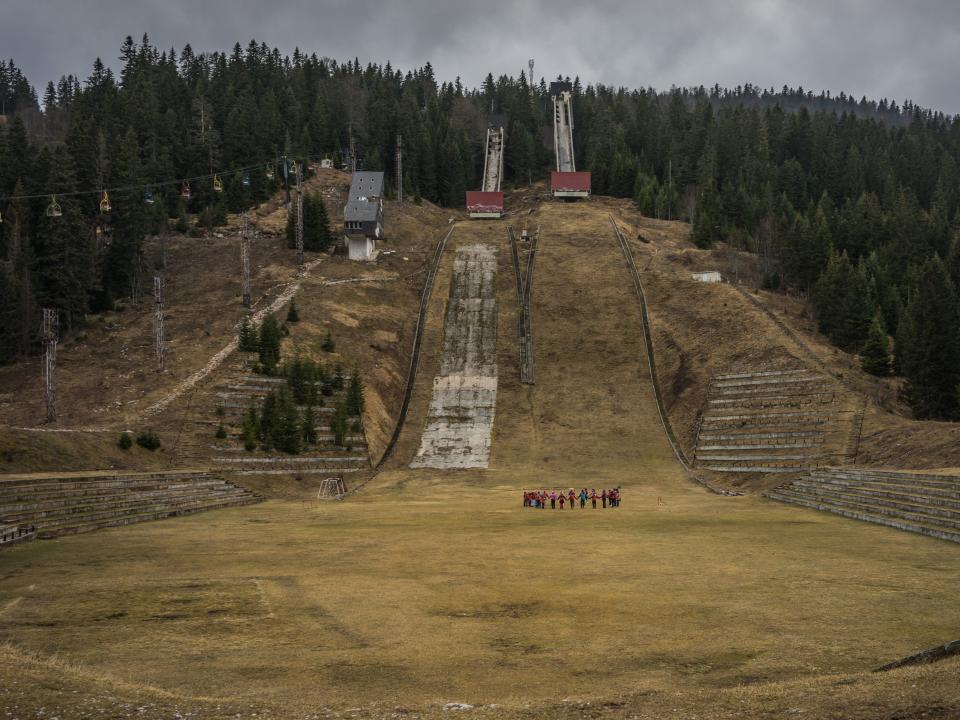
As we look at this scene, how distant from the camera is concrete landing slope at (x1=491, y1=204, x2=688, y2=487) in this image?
63.9 m

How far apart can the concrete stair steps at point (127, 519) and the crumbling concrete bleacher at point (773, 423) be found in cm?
3148

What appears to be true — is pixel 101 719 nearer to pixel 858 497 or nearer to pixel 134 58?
pixel 858 497

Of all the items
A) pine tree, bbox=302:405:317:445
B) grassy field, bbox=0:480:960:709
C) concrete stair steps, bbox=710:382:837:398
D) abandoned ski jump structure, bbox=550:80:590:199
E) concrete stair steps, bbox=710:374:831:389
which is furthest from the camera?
abandoned ski jump structure, bbox=550:80:590:199

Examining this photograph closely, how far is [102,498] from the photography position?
40250mm

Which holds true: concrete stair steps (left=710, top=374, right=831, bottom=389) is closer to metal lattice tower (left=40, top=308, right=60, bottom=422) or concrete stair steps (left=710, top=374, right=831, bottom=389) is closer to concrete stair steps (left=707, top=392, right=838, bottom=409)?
concrete stair steps (left=707, top=392, right=838, bottom=409)

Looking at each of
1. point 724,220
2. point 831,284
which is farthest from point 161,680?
point 724,220

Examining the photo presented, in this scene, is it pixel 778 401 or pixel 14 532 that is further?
pixel 778 401

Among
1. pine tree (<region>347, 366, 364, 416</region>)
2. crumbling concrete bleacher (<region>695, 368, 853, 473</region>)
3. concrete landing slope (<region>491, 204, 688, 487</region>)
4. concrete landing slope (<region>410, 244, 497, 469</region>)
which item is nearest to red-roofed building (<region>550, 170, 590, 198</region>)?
concrete landing slope (<region>491, 204, 688, 487</region>)

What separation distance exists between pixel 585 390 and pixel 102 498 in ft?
144

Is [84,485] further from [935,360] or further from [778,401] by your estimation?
[935,360]

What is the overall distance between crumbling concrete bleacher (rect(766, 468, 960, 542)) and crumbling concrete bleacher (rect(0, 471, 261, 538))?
2985 cm

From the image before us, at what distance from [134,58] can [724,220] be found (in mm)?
110263

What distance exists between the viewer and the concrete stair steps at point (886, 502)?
33.2 metres

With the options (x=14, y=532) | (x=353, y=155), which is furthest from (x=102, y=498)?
(x=353, y=155)
